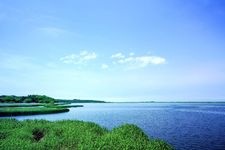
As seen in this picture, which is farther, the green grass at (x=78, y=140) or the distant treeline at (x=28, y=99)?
the distant treeline at (x=28, y=99)

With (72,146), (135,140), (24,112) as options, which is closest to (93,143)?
(72,146)

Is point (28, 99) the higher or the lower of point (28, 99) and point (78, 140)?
the higher

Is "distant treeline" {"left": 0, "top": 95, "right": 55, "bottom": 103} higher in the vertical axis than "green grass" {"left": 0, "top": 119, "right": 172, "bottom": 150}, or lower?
higher

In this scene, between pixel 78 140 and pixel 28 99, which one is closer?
pixel 78 140

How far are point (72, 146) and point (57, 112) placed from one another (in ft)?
187

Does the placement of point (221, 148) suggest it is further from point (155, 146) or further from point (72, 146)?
point (72, 146)

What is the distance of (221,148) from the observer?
27.0 meters

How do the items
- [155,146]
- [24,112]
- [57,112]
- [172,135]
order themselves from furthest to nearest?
1. [57,112]
2. [24,112]
3. [172,135]
4. [155,146]

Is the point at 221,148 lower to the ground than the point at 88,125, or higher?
lower

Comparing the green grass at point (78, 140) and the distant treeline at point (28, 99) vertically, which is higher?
the distant treeline at point (28, 99)

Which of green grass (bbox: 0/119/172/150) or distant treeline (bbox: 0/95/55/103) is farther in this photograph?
distant treeline (bbox: 0/95/55/103)

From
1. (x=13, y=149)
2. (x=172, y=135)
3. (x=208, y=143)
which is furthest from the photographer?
(x=172, y=135)

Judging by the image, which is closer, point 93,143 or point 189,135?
point 93,143

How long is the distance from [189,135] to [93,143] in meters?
17.8
